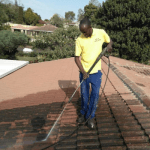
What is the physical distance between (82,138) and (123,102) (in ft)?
4.49

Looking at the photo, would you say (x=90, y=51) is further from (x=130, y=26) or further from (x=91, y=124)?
(x=130, y=26)

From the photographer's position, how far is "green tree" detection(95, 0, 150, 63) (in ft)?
52.2

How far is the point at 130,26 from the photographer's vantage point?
16609mm

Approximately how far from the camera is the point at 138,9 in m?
16.1

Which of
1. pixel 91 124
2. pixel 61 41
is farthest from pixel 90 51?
pixel 61 41

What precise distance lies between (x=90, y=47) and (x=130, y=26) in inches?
643

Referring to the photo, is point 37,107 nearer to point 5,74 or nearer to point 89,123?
point 89,123

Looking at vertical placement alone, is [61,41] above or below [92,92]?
above

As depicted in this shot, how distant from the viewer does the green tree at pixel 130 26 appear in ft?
52.2

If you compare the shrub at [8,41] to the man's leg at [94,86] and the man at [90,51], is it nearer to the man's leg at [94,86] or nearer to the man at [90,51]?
the man at [90,51]

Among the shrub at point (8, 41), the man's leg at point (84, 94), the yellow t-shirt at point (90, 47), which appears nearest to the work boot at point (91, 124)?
the man's leg at point (84, 94)

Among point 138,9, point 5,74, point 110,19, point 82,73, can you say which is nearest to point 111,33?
point 110,19

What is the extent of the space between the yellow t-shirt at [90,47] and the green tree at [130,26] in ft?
50.0

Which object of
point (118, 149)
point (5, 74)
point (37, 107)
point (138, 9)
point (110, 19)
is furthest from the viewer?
point (110, 19)
